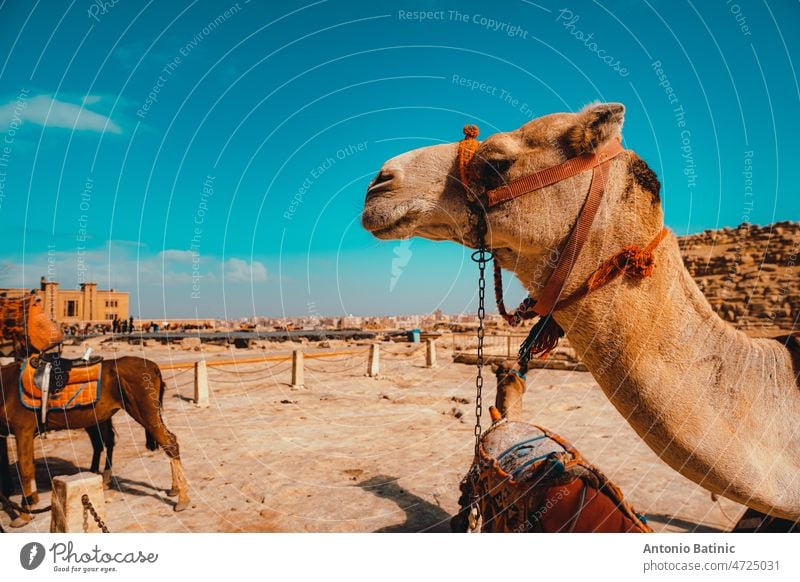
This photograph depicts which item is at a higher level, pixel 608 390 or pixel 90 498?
pixel 608 390

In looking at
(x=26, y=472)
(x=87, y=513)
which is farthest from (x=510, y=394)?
(x=26, y=472)

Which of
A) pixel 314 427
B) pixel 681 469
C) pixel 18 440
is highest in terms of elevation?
pixel 681 469

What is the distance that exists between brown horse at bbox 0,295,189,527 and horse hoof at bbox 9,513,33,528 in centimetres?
32

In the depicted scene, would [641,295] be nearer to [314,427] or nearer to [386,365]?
[314,427]

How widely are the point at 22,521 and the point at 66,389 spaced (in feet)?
5.46

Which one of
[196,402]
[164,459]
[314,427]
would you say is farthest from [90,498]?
[196,402]

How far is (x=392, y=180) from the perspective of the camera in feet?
6.61

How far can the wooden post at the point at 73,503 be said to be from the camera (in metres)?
3.40

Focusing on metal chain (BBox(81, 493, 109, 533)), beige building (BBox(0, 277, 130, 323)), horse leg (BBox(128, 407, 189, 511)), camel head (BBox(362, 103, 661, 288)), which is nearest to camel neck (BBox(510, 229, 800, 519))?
camel head (BBox(362, 103, 661, 288))

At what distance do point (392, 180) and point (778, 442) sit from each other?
1862 millimetres

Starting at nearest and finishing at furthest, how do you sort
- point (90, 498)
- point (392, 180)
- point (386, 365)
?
point (392, 180) < point (90, 498) < point (386, 365)

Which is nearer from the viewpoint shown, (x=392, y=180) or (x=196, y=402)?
(x=392, y=180)
